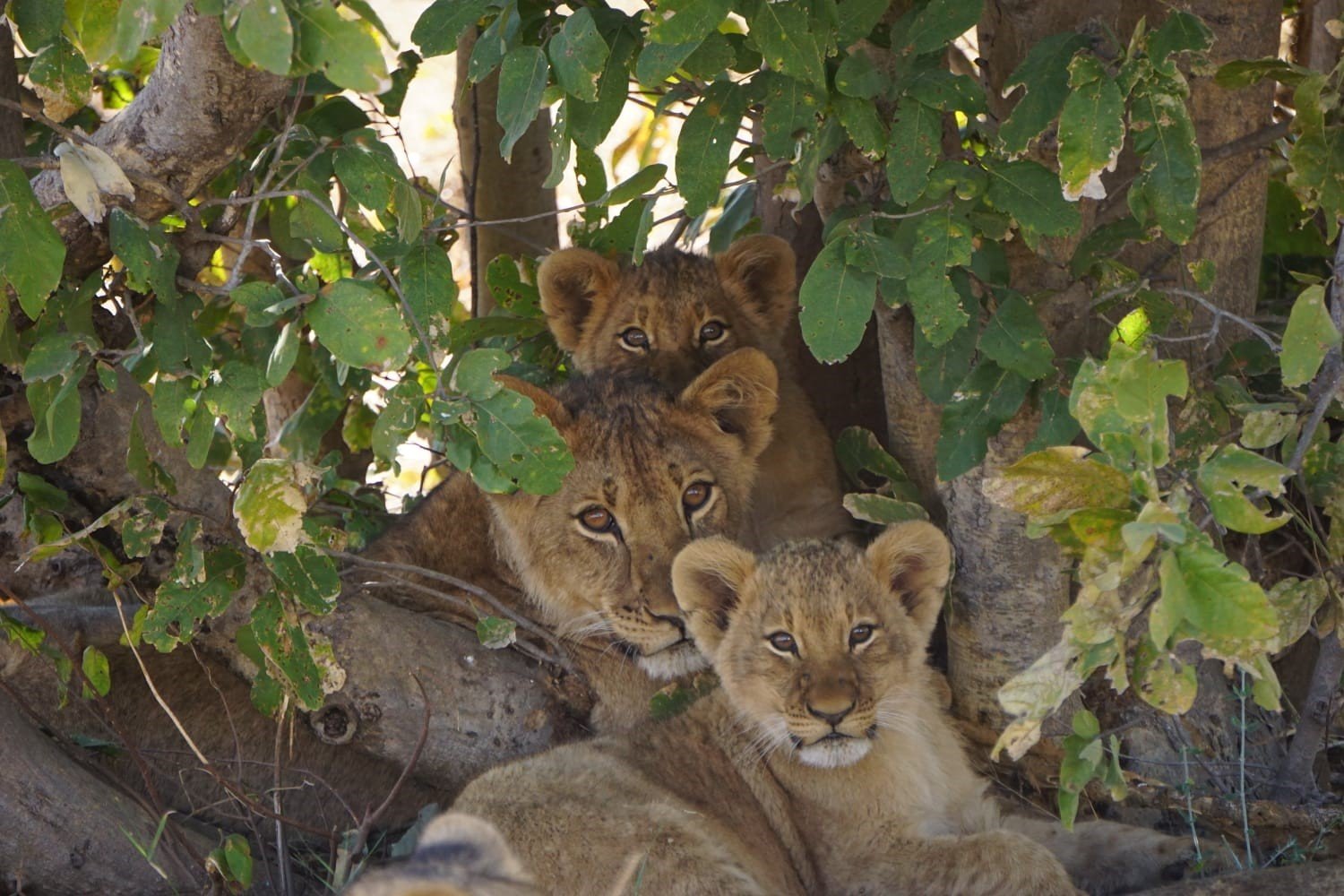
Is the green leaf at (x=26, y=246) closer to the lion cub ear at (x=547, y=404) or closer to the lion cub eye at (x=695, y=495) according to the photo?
the lion cub ear at (x=547, y=404)

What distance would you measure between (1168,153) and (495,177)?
12.3 ft

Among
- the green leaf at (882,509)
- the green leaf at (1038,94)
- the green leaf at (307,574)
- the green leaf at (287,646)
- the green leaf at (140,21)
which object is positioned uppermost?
the green leaf at (140,21)

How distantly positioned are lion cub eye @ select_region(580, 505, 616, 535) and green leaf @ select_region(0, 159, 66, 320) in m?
1.72

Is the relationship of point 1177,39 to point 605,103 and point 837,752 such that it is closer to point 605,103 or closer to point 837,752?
point 605,103

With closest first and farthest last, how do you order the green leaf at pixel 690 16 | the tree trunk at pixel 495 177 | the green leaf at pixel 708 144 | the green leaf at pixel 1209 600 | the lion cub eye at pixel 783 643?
1. the green leaf at pixel 1209 600
2. the green leaf at pixel 690 16
3. the green leaf at pixel 708 144
4. the lion cub eye at pixel 783 643
5. the tree trunk at pixel 495 177

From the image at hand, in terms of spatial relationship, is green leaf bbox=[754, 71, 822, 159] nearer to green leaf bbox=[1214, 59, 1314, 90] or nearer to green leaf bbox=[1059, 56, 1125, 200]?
green leaf bbox=[1059, 56, 1125, 200]

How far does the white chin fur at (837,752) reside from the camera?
3.82m

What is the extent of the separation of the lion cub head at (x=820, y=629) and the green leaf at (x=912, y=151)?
3.45ft

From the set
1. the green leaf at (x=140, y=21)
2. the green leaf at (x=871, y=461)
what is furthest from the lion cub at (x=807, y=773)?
the green leaf at (x=140, y=21)

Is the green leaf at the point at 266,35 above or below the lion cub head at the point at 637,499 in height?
above

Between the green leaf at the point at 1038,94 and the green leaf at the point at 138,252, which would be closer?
the green leaf at the point at 1038,94

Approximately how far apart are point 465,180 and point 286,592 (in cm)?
270

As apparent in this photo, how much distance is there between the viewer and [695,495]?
451cm

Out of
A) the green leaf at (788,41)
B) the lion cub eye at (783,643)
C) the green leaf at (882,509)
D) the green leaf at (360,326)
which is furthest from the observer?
the green leaf at (882,509)
